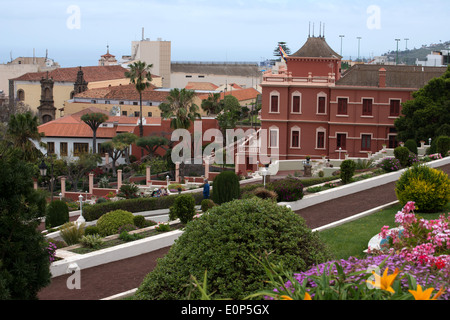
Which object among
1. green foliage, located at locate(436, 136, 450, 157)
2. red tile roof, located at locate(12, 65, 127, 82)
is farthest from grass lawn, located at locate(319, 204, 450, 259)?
red tile roof, located at locate(12, 65, 127, 82)

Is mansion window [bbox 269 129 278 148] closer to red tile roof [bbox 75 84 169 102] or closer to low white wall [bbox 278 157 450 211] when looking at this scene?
low white wall [bbox 278 157 450 211]

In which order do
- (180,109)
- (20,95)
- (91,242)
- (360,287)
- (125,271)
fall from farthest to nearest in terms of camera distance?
(20,95)
(180,109)
(91,242)
(125,271)
(360,287)

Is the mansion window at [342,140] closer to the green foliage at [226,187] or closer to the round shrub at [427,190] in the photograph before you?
the green foliage at [226,187]

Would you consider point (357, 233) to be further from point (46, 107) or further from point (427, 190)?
point (46, 107)

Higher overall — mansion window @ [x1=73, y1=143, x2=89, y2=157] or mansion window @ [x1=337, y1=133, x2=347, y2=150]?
mansion window @ [x1=337, y1=133, x2=347, y2=150]

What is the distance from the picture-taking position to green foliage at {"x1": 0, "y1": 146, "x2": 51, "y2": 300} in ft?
29.2

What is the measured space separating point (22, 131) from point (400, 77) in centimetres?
2608

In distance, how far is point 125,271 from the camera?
13.4 metres

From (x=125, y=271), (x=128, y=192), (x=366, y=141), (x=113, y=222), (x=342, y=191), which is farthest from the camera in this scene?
(x=366, y=141)

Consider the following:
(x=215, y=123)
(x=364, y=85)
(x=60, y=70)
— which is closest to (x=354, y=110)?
(x=364, y=85)

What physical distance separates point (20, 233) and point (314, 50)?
132 feet

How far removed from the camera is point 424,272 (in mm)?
6758

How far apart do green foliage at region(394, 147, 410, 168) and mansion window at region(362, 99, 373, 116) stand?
59.7 ft

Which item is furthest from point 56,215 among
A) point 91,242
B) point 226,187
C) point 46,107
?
point 46,107
